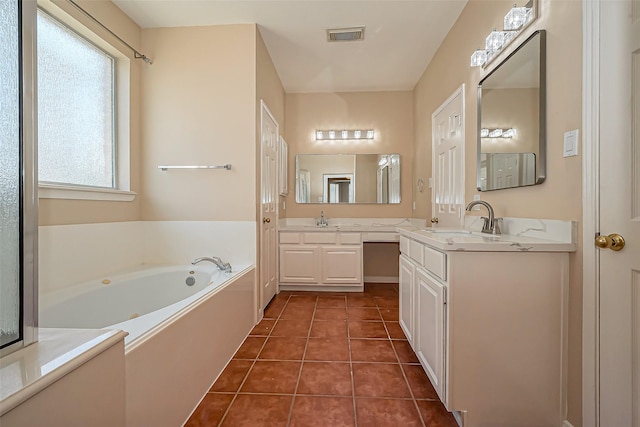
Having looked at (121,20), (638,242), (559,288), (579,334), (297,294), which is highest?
(121,20)

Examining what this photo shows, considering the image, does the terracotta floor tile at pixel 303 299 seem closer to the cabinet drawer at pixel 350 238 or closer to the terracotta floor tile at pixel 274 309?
the terracotta floor tile at pixel 274 309

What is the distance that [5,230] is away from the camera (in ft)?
2.13

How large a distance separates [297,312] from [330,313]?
0.32 metres

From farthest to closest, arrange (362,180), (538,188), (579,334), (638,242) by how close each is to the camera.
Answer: (362,180) < (538,188) < (579,334) < (638,242)

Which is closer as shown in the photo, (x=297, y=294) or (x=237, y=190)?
(x=237, y=190)

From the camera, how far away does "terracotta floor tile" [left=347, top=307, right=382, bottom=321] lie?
2.56 metres

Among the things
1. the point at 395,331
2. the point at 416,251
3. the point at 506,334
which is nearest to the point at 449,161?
the point at 416,251

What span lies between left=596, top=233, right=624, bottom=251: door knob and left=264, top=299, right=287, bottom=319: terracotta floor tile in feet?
7.42

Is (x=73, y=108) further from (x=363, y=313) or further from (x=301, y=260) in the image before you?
(x=363, y=313)

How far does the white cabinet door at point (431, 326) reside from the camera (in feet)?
4.28

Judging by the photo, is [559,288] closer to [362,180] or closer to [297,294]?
[297,294]

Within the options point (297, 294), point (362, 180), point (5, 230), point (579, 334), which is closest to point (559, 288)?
point (579, 334)

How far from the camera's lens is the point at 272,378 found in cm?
164

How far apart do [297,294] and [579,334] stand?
8.35 ft
